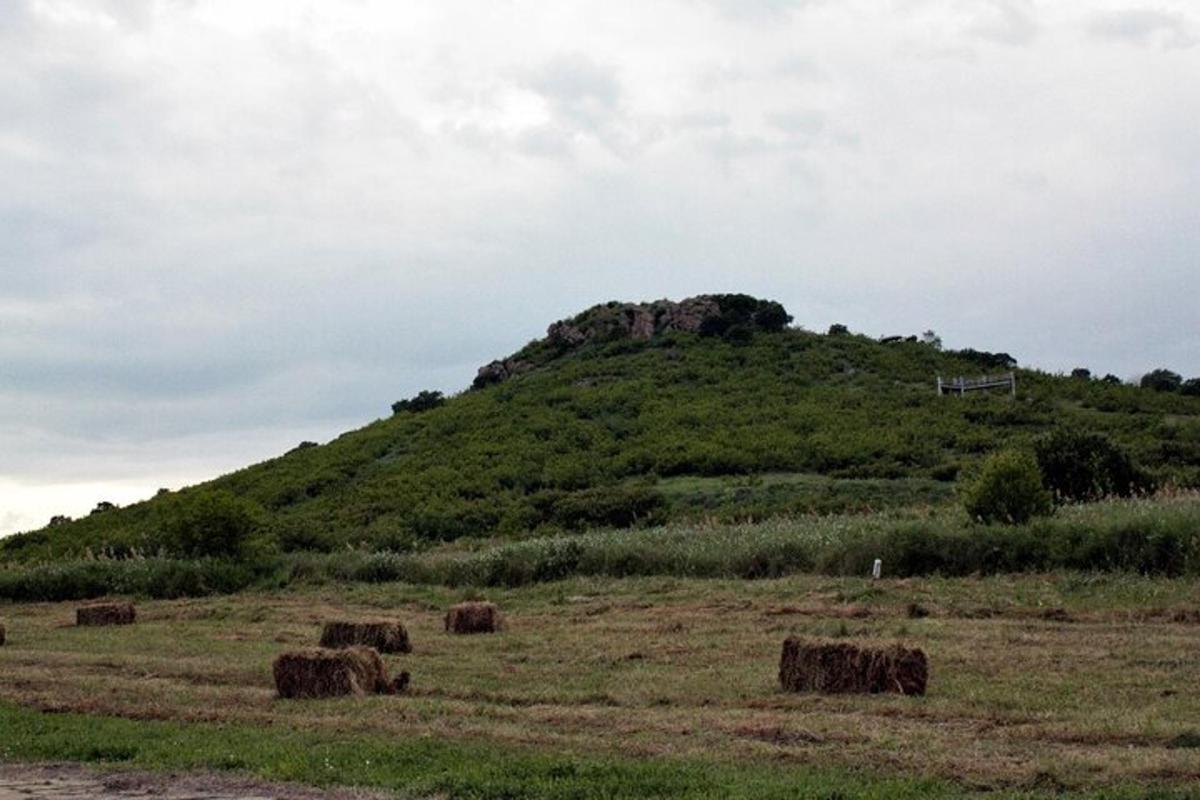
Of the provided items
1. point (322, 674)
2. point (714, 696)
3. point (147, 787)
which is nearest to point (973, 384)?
point (714, 696)

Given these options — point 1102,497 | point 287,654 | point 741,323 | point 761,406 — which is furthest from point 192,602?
point 741,323

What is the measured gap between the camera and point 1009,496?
106 feet

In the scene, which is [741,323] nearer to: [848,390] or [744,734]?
[848,390]

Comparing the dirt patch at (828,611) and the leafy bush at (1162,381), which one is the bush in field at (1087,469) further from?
the leafy bush at (1162,381)

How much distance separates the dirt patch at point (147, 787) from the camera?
11.6 meters

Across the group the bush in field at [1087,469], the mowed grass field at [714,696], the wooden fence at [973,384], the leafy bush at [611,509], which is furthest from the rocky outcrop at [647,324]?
the mowed grass field at [714,696]

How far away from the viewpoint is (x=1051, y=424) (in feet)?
214

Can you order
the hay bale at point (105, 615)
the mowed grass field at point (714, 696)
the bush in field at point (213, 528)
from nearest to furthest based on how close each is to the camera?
the mowed grass field at point (714, 696) → the hay bale at point (105, 615) → the bush in field at point (213, 528)

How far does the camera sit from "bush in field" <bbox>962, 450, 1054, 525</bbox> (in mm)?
32344

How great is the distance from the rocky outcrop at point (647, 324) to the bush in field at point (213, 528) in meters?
50.0

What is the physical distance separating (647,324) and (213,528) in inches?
2180

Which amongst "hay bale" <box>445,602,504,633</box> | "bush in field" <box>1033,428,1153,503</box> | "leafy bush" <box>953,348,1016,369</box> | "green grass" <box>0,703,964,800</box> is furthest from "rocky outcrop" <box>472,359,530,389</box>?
"green grass" <box>0,703,964,800</box>

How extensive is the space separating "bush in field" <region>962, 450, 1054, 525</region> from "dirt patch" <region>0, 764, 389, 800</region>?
2341 cm

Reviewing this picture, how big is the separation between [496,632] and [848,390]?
5302 centimetres
